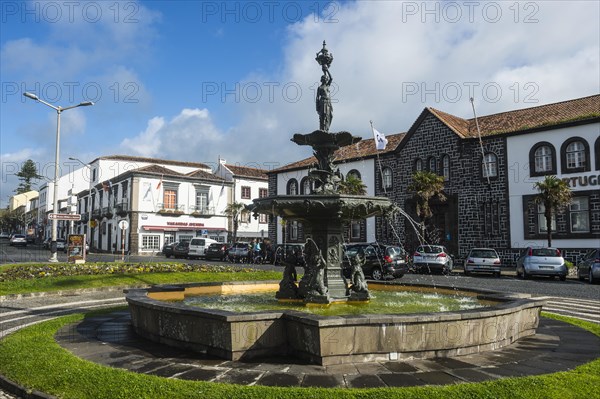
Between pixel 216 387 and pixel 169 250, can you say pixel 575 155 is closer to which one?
pixel 216 387

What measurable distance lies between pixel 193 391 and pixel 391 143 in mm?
36502

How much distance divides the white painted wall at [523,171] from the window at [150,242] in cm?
3313

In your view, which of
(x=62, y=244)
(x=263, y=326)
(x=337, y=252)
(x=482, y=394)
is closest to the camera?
(x=482, y=394)

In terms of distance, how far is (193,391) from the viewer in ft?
15.8

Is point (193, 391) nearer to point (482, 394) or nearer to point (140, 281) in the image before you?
point (482, 394)

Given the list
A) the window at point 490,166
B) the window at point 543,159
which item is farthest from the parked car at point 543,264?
the window at point 490,166

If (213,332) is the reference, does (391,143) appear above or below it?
above

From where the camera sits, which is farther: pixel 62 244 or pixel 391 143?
pixel 62 244

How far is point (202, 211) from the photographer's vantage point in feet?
169

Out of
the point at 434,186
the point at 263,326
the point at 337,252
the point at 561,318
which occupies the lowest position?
the point at 561,318

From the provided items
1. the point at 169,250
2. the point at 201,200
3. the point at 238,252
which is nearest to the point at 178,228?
the point at 201,200

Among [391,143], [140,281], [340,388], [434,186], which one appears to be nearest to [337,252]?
[340,388]

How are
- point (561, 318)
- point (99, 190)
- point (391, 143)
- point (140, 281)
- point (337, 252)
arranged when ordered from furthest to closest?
point (99, 190) < point (391, 143) < point (140, 281) < point (561, 318) < point (337, 252)

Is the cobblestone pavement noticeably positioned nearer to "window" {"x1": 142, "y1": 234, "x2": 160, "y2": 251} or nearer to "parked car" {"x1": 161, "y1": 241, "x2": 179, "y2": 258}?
"parked car" {"x1": 161, "y1": 241, "x2": 179, "y2": 258}
